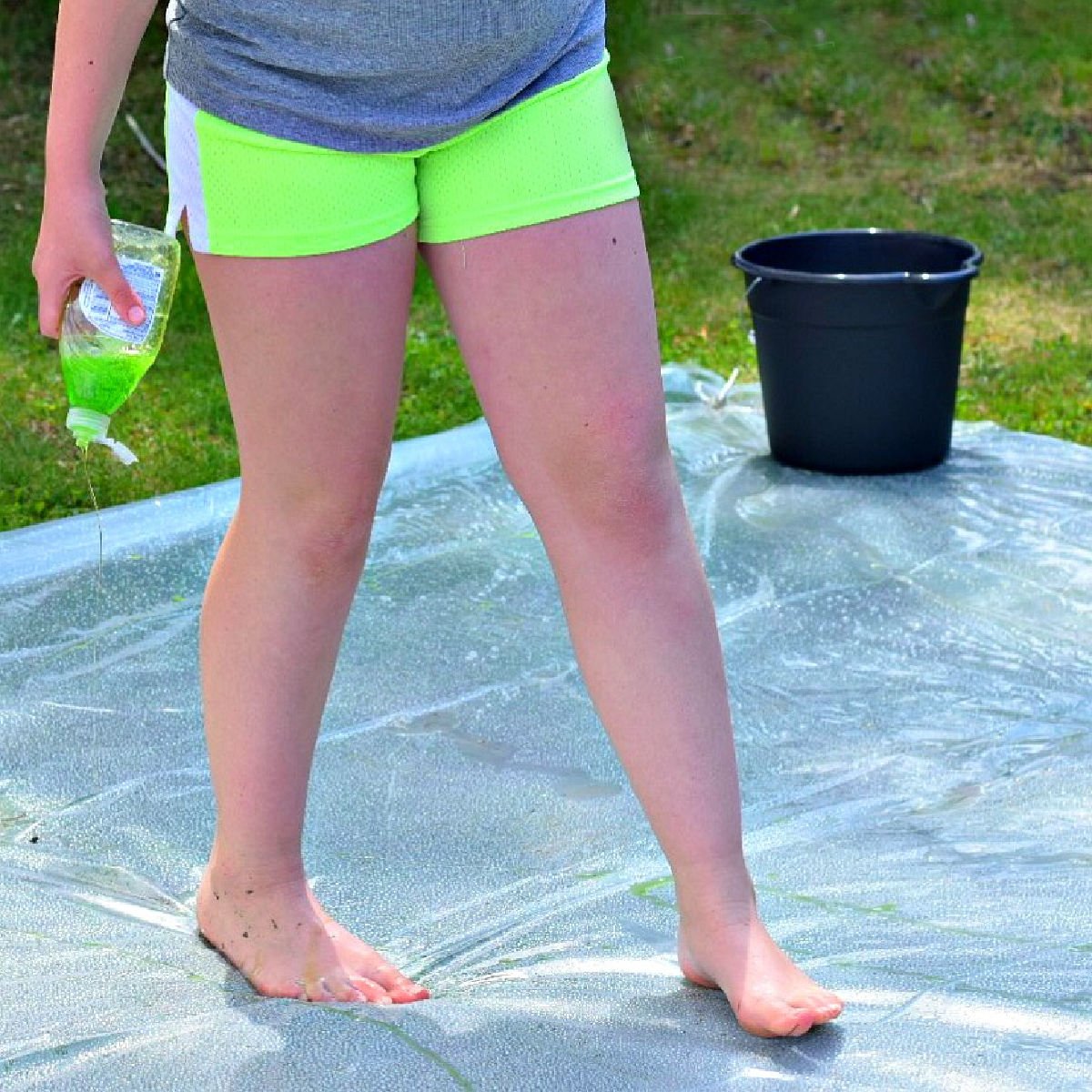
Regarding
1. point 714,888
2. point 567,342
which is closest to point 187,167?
point 567,342

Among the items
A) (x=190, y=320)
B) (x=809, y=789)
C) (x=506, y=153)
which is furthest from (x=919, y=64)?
(x=506, y=153)

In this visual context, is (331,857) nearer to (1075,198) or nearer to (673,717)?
(673,717)

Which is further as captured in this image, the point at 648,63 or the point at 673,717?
the point at 648,63

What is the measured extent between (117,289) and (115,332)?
56 mm

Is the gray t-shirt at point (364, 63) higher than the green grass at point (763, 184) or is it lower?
higher

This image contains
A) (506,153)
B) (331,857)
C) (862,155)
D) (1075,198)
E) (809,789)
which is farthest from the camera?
(862,155)

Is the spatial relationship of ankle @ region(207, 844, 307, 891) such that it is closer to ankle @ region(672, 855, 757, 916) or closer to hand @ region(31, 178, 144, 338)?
ankle @ region(672, 855, 757, 916)

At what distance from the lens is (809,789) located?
2391 mm

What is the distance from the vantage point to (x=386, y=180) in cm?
163

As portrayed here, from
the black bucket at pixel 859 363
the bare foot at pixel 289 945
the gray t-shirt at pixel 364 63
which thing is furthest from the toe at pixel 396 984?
the black bucket at pixel 859 363

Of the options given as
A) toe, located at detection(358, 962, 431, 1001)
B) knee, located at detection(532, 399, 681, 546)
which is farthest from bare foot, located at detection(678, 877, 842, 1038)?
knee, located at detection(532, 399, 681, 546)

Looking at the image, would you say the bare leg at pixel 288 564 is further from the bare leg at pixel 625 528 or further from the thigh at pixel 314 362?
the bare leg at pixel 625 528

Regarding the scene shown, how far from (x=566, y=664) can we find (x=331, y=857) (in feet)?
2.19

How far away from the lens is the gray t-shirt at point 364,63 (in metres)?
1.57
